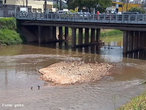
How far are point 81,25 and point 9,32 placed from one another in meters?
13.0

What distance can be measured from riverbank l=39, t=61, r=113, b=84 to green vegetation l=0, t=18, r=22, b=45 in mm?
17579

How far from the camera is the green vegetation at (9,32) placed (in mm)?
44781

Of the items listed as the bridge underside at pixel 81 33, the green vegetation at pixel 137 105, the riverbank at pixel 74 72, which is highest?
the bridge underside at pixel 81 33

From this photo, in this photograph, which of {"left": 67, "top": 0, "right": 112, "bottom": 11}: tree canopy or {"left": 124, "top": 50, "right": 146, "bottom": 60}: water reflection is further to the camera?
{"left": 67, "top": 0, "right": 112, "bottom": 11}: tree canopy

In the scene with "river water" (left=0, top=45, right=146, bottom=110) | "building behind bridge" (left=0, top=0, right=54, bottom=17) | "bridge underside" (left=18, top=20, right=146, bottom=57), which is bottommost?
"river water" (left=0, top=45, right=146, bottom=110)

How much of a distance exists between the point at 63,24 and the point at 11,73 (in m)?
17.6

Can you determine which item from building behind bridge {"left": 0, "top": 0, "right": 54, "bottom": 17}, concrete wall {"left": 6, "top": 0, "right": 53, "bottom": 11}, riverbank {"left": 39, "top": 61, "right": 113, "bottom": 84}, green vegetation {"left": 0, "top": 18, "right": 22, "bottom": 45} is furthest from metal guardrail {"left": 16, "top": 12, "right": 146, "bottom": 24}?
concrete wall {"left": 6, "top": 0, "right": 53, "bottom": 11}

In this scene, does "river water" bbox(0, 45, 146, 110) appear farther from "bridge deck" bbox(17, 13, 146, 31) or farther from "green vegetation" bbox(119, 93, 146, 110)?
"bridge deck" bbox(17, 13, 146, 31)

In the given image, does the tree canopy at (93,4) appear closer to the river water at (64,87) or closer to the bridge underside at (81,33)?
the bridge underside at (81,33)

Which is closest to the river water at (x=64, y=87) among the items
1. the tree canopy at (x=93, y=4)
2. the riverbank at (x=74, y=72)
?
the riverbank at (x=74, y=72)

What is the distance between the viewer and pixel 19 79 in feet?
78.1

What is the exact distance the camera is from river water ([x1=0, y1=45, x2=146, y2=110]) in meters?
17.2

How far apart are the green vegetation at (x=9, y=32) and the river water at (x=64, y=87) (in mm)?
10758

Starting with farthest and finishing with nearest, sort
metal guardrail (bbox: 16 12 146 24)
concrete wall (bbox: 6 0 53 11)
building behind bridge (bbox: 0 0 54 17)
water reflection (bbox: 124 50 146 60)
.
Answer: concrete wall (bbox: 6 0 53 11), building behind bridge (bbox: 0 0 54 17), water reflection (bbox: 124 50 146 60), metal guardrail (bbox: 16 12 146 24)
